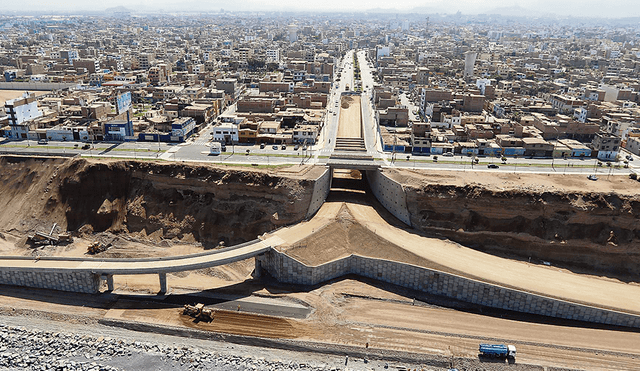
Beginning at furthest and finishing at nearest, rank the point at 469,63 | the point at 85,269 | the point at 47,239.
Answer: the point at 469,63
the point at 47,239
the point at 85,269

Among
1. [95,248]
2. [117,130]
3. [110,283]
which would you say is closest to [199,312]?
[110,283]

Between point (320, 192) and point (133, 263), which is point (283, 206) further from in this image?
point (133, 263)

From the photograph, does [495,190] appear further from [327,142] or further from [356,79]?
[356,79]

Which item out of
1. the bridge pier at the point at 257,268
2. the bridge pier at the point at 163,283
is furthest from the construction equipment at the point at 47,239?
the bridge pier at the point at 257,268

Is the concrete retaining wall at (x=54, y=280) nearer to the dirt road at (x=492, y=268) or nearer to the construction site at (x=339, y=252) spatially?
the construction site at (x=339, y=252)

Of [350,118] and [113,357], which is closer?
[113,357]

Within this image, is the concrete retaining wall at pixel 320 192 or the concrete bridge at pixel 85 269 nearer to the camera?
the concrete bridge at pixel 85 269

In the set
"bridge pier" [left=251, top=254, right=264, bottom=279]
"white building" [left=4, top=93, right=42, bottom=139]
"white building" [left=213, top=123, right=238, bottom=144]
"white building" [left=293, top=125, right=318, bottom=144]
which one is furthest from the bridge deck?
"white building" [left=4, top=93, right=42, bottom=139]
